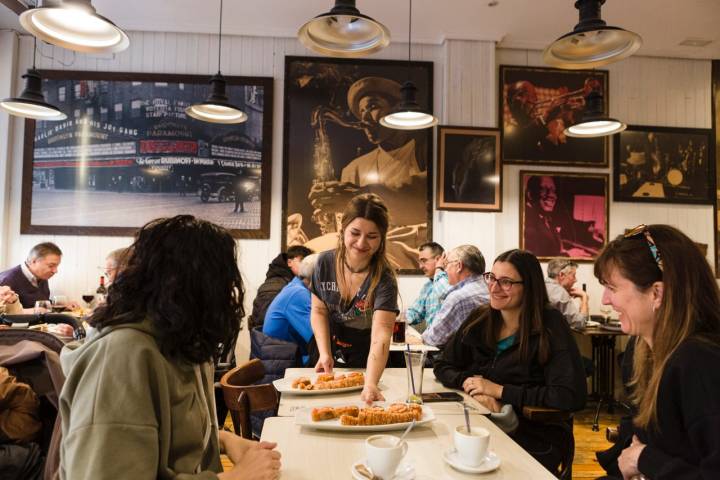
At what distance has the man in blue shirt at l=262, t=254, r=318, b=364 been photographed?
2.72 m

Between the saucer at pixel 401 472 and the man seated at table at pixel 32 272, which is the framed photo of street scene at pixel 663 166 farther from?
the man seated at table at pixel 32 272

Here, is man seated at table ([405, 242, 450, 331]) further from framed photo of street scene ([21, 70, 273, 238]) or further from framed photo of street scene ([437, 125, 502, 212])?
framed photo of street scene ([21, 70, 273, 238])

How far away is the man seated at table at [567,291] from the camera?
4.05 m

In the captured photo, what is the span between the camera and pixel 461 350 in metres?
2.27

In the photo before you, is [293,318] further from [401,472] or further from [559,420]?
[401,472]

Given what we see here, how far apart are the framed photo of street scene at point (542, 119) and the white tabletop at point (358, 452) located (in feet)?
14.3

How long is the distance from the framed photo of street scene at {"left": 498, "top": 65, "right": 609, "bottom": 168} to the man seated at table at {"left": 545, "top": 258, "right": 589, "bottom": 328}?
4.04 ft

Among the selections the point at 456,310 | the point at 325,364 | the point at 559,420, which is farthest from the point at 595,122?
the point at 325,364

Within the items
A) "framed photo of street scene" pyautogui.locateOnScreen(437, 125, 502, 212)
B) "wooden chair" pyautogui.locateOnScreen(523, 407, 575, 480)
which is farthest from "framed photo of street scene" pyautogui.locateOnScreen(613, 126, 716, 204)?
"wooden chair" pyautogui.locateOnScreen(523, 407, 575, 480)

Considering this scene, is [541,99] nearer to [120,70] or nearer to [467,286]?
[467,286]

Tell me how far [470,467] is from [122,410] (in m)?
0.83

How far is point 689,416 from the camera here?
1.12 m

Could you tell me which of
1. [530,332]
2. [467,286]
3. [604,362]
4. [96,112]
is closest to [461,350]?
[530,332]

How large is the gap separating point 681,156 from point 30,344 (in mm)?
6331
